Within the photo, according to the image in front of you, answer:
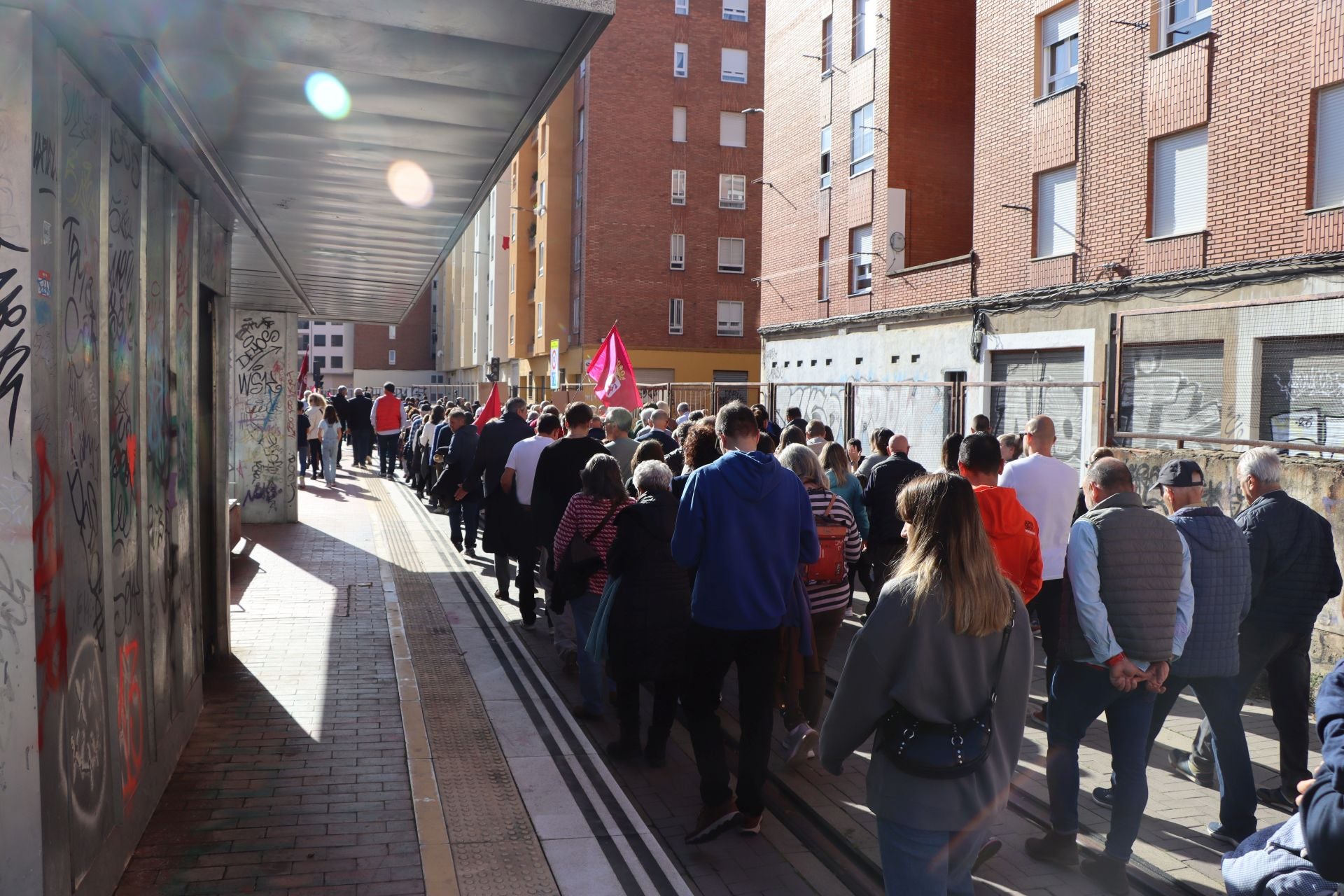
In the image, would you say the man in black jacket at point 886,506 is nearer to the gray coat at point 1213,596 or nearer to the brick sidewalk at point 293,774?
the gray coat at point 1213,596

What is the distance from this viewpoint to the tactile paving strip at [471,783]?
4719 mm

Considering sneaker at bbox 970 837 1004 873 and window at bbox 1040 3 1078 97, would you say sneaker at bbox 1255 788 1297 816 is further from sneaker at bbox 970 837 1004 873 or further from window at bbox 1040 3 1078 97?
window at bbox 1040 3 1078 97

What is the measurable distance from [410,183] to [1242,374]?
11.9 m

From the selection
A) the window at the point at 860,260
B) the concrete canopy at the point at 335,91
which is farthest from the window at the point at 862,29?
the concrete canopy at the point at 335,91

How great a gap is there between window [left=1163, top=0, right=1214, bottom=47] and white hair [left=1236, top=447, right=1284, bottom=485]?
13.3m

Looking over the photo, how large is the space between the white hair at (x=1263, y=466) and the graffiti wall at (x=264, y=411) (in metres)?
13.3

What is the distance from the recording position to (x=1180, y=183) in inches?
674

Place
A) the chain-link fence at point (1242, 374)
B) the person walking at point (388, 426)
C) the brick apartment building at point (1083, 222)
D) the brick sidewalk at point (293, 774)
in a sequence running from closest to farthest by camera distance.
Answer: the brick sidewalk at point (293, 774), the chain-link fence at point (1242, 374), the brick apartment building at point (1083, 222), the person walking at point (388, 426)

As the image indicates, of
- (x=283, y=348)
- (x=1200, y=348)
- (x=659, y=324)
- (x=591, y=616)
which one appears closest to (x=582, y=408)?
(x=591, y=616)

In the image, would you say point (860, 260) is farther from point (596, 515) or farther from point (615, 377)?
point (596, 515)

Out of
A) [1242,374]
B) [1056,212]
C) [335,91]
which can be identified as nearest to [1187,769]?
[335,91]

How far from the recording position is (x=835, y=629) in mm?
6664

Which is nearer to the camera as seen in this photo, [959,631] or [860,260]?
[959,631]

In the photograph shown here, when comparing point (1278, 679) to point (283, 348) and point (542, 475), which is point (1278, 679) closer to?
point (542, 475)
